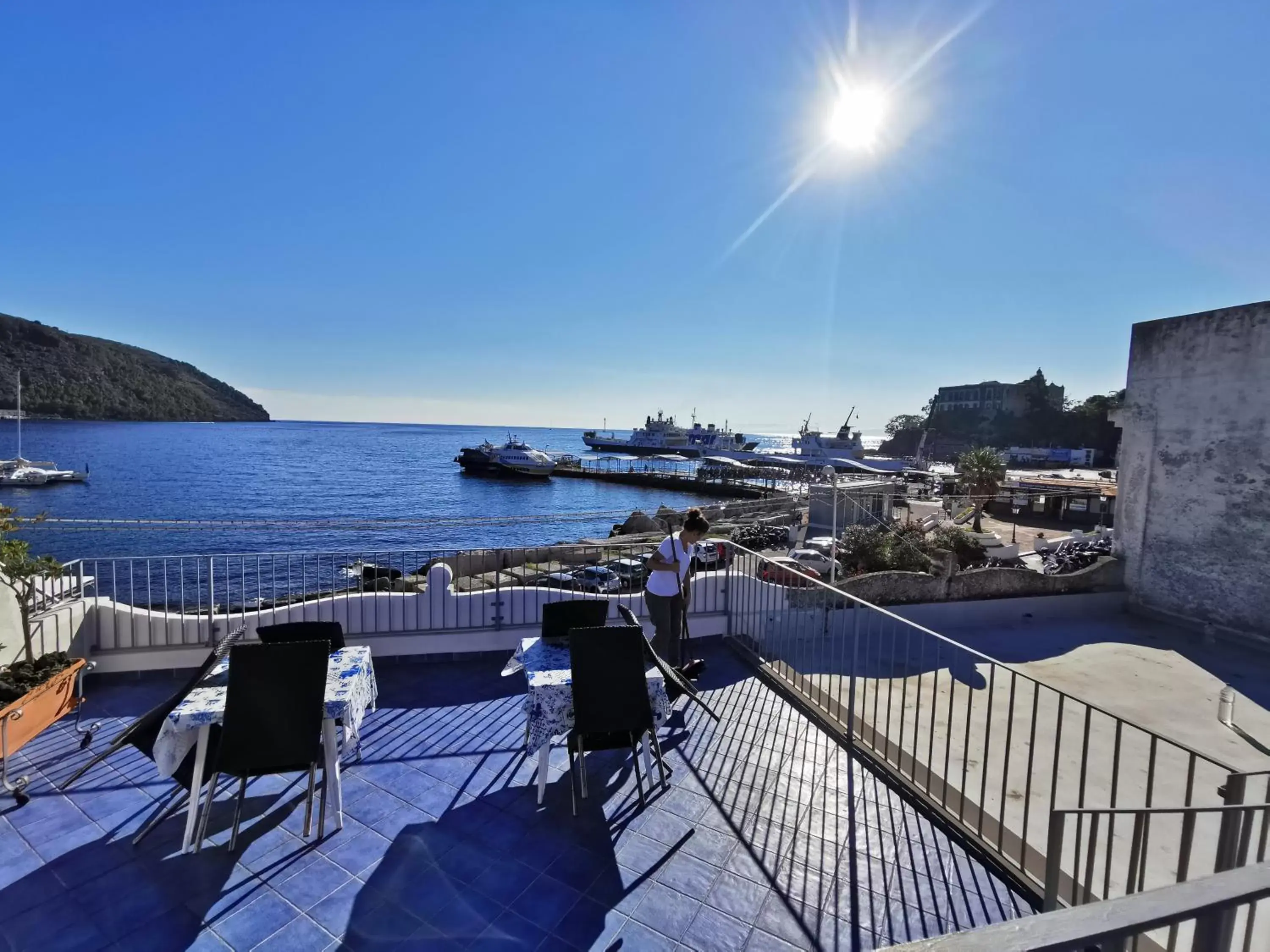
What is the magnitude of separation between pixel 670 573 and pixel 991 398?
107 meters

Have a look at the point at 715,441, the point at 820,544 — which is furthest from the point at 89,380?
the point at 820,544

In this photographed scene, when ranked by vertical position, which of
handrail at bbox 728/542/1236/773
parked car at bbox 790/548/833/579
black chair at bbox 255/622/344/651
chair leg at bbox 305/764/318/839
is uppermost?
handrail at bbox 728/542/1236/773

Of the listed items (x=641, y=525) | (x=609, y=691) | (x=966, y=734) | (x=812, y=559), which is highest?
(x=609, y=691)

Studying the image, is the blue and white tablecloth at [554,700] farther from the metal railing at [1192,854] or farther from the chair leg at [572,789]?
the metal railing at [1192,854]

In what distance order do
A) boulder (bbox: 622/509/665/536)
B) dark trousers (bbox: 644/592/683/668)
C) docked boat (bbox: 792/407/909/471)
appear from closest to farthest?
dark trousers (bbox: 644/592/683/668) < boulder (bbox: 622/509/665/536) < docked boat (bbox: 792/407/909/471)

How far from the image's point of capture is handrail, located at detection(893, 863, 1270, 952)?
2.45 ft

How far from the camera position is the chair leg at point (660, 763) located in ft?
10.9

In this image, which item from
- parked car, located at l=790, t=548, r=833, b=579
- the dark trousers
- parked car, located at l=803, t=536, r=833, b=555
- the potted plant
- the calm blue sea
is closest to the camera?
the potted plant

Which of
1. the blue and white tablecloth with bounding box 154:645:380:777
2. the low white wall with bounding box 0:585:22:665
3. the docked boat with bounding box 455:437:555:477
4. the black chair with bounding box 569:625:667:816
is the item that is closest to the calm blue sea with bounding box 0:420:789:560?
the docked boat with bounding box 455:437:555:477

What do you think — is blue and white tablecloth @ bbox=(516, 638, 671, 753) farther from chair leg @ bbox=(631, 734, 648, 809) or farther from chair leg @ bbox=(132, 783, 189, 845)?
chair leg @ bbox=(132, 783, 189, 845)

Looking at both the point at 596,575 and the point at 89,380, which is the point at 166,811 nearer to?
Result: the point at 596,575

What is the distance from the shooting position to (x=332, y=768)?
307 cm

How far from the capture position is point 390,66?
27.2 ft

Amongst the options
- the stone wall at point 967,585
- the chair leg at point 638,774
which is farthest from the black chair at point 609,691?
the stone wall at point 967,585
